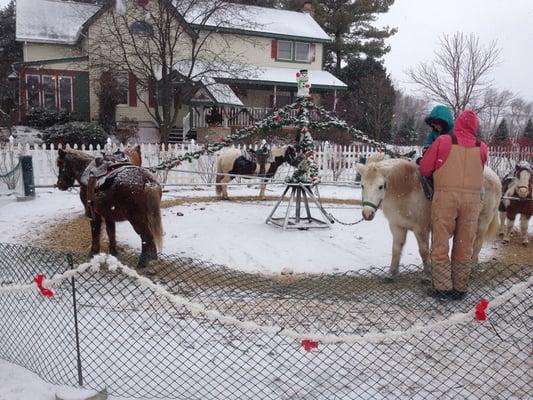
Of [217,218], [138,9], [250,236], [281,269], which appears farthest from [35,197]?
[138,9]

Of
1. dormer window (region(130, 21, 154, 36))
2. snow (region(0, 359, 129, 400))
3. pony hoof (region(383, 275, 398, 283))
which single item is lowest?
snow (region(0, 359, 129, 400))

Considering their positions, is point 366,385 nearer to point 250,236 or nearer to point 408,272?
point 408,272

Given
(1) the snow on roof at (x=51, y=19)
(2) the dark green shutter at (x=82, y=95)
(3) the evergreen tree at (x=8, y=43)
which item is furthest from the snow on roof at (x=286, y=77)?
(3) the evergreen tree at (x=8, y=43)

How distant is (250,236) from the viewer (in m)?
8.08

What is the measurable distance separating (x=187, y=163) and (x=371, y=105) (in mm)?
16668

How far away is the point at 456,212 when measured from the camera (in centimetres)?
502

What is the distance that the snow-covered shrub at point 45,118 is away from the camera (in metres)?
23.0

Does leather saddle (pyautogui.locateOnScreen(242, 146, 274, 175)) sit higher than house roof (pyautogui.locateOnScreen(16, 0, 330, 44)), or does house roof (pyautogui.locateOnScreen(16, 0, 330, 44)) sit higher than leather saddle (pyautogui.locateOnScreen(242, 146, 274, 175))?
house roof (pyautogui.locateOnScreen(16, 0, 330, 44))

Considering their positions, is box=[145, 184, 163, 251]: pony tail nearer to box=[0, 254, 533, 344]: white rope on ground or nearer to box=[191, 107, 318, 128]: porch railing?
box=[0, 254, 533, 344]: white rope on ground

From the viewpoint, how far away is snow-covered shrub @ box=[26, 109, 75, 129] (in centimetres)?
2302

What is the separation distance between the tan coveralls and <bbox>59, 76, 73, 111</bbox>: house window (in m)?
24.2

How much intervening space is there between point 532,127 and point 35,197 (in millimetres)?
37725

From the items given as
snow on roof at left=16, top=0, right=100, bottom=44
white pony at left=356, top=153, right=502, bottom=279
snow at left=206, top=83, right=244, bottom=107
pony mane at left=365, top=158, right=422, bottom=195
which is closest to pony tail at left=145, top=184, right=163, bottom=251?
white pony at left=356, top=153, right=502, bottom=279

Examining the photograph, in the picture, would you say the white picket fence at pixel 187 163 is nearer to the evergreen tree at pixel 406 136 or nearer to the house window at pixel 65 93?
the house window at pixel 65 93
